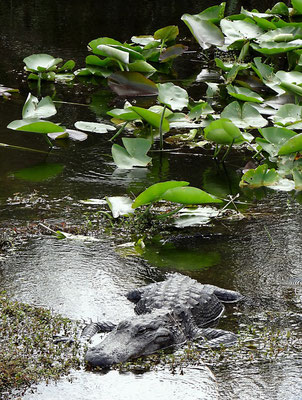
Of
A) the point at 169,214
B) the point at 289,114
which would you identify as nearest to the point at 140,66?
the point at 289,114

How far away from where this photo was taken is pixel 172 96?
18.8 feet

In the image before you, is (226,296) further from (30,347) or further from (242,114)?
(242,114)

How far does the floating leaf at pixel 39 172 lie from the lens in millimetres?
5078

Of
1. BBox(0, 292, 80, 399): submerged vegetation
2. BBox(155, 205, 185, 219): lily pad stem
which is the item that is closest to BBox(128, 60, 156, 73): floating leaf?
BBox(155, 205, 185, 219): lily pad stem

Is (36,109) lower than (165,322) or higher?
lower

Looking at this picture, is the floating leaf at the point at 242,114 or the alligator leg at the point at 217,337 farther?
the floating leaf at the point at 242,114

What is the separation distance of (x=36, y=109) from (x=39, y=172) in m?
0.70

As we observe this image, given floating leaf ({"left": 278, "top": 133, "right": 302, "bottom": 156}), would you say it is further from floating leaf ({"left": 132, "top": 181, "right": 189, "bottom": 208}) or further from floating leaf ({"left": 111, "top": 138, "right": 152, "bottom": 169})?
floating leaf ({"left": 132, "top": 181, "right": 189, "bottom": 208})

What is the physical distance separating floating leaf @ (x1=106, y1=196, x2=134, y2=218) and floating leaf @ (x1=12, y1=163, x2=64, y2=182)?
0.84 m

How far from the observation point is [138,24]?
32.0ft

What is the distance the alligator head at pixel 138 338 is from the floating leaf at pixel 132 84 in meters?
3.99

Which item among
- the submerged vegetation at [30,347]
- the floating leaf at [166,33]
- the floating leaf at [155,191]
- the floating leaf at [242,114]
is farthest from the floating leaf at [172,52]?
the submerged vegetation at [30,347]

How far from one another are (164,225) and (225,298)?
945 mm

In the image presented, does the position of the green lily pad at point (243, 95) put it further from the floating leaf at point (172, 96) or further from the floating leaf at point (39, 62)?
the floating leaf at point (39, 62)
